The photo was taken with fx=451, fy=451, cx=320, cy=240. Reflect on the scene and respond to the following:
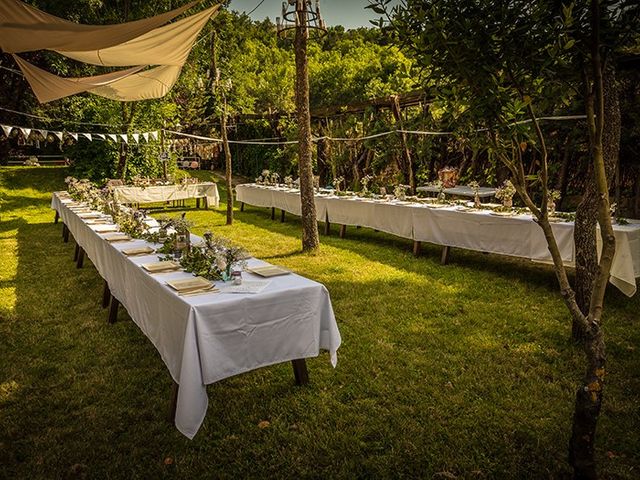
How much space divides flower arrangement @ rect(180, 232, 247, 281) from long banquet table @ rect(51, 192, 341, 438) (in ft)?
0.38

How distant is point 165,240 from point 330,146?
11106 millimetres

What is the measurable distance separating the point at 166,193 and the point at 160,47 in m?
7.62

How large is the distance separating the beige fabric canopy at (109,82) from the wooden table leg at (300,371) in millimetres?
4751

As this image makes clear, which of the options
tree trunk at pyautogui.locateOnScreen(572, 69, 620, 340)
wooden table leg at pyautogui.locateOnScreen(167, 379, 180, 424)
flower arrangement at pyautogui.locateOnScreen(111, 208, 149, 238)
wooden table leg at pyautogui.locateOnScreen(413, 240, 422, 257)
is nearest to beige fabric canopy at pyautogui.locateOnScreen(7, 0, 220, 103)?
flower arrangement at pyautogui.locateOnScreen(111, 208, 149, 238)

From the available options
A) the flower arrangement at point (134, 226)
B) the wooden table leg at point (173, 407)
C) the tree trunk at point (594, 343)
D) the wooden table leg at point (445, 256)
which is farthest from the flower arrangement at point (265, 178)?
the tree trunk at point (594, 343)

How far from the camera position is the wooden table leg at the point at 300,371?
10.3ft

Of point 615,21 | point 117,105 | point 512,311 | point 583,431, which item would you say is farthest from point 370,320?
point 117,105

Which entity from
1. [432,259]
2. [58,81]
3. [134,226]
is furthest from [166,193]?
[432,259]

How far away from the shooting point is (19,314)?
475 centimetres

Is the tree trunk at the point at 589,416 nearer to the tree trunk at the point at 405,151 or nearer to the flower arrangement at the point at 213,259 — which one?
the flower arrangement at the point at 213,259

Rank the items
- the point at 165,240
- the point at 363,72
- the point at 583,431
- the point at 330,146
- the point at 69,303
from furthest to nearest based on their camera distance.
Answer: the point at 363,72 < the point at 330,146 < the point at 69,303 < the point at 165,240 < the point at 583,431

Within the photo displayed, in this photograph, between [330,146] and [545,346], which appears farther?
[330,146]

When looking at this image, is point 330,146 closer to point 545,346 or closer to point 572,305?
point 545,346

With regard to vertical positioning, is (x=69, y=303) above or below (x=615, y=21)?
below
